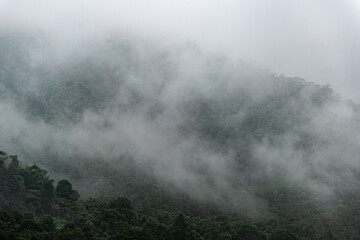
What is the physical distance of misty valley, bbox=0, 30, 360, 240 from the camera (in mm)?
54406

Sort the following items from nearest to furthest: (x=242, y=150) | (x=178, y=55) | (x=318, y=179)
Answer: (x=318, y=179) < (x=242, y=150) < (x=178, y=55)

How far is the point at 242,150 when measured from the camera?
10256 cm

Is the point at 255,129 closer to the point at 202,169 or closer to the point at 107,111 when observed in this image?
the point at 202,169

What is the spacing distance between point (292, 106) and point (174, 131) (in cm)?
3272

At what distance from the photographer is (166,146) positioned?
10900 centimetres

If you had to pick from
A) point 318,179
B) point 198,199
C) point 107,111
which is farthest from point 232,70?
point 198,199

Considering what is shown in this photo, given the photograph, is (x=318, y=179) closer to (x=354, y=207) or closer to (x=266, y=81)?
(x=354, y=207)

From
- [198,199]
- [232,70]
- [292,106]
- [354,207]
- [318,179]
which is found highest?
[232,70]

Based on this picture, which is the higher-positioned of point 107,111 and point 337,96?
point 337,96

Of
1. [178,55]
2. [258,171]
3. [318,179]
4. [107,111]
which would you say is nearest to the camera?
[318,179]

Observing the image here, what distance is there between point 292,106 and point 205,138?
24680 mm

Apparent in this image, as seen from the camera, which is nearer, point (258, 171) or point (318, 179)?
point (318, 179)

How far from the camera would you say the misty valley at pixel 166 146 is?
54406 mm

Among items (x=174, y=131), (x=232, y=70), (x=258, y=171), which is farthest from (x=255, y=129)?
(x=232, y=70)
